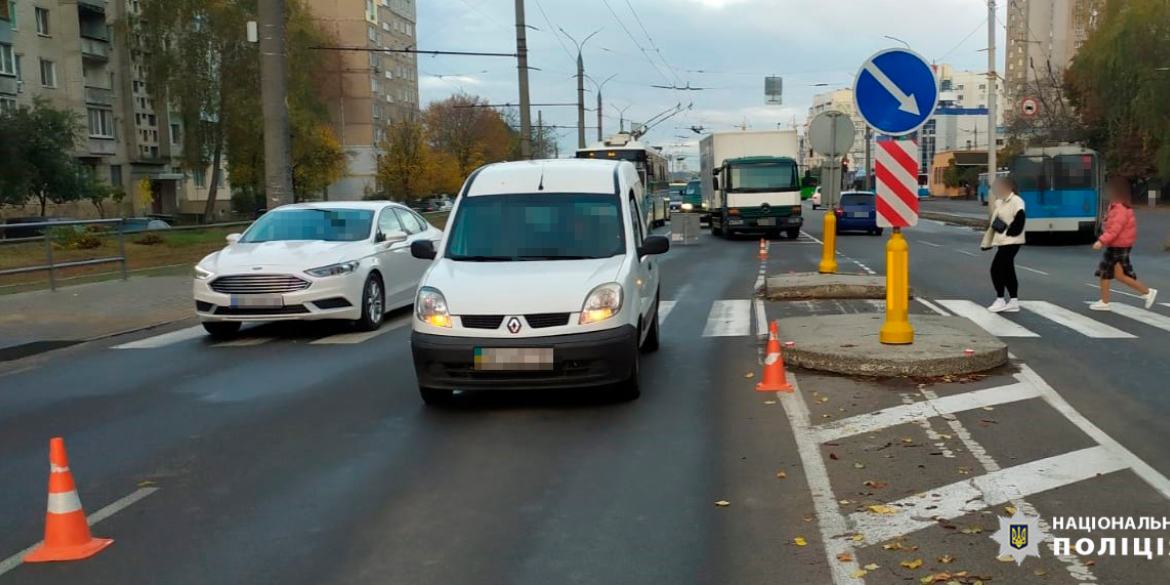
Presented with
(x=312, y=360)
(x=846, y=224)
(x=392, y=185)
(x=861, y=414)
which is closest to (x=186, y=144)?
(x=392, y=185)

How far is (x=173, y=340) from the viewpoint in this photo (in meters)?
11.9

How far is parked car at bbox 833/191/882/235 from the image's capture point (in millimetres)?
36562

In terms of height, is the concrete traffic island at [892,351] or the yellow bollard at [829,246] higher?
the yellow bollard at [829,246]

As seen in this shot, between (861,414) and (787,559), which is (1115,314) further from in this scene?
(787,559)

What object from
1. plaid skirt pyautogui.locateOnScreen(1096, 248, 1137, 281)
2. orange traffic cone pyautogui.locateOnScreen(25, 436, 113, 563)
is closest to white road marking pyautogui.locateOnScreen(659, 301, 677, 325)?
plaid skirt pyautogui.locateOnScreen(1096, 248, 1137, 281)

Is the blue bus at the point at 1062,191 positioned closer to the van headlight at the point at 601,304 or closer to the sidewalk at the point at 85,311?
the sidewalk at the point at 85,311

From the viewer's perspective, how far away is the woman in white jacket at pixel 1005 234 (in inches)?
471

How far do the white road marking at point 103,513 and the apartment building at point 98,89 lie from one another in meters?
47.6

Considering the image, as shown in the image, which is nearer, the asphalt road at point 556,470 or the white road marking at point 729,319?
the asphalt road at point 556,470

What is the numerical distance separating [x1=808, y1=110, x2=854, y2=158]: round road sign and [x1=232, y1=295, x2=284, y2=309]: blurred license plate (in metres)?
7.87

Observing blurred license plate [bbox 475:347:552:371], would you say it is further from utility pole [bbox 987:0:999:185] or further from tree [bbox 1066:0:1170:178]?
tree [bbox 1066:0:1170:178]

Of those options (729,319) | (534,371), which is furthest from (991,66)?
(534,371)

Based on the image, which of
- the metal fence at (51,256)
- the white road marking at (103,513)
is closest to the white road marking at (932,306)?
the white road marking at (103,513)

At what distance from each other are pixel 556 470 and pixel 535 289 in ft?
5.76
